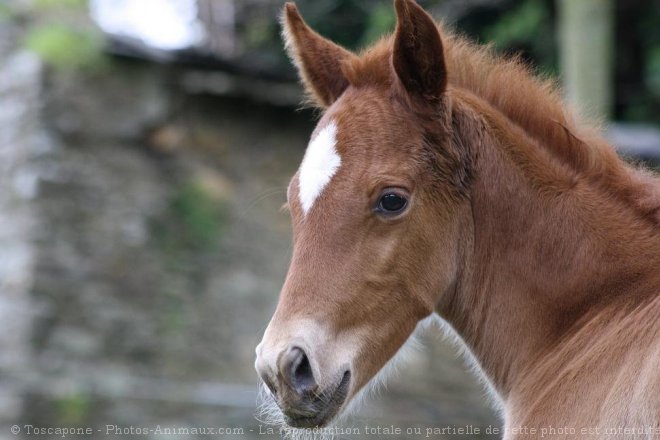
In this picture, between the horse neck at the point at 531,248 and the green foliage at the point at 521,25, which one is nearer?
the horse neck at the point at 531,248

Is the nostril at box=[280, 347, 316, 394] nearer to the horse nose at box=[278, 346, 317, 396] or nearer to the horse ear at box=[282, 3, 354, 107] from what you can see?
the horse nose at box=[278, 346, 317, 396]

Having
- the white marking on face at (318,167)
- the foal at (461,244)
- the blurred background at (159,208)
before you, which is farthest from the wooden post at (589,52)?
the white marking on face at (318,167)

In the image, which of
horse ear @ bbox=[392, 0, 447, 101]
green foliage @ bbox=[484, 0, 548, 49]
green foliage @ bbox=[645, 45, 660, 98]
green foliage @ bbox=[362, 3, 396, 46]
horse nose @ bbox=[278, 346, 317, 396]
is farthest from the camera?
green foliage @ bbox=[362, 3, 396, 46]

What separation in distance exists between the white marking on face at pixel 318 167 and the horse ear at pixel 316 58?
463mm

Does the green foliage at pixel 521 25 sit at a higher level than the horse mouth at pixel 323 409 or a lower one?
higher

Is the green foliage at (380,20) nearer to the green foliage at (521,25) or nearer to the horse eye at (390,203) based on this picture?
the green foliage at (521,25)

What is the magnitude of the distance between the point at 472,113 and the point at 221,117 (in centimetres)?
669

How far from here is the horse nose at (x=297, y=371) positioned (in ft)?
9.23

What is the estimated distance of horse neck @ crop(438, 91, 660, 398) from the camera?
3023 mm

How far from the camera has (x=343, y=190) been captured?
120 inches

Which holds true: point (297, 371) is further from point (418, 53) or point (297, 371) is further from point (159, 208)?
point (159, 208)

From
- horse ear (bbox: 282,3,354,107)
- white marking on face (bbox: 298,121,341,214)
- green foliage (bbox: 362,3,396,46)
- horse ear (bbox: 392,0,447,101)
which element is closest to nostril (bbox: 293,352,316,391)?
white marking on face (bbox: 298,121,341,214)

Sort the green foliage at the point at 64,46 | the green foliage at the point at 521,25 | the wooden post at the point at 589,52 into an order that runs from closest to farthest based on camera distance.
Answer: the wooden post at the point at 589,52, the green foliage at the point at 64,46, the green foliage at the point at 521,25

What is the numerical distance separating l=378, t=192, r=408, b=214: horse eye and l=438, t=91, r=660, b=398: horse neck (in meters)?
0.29
